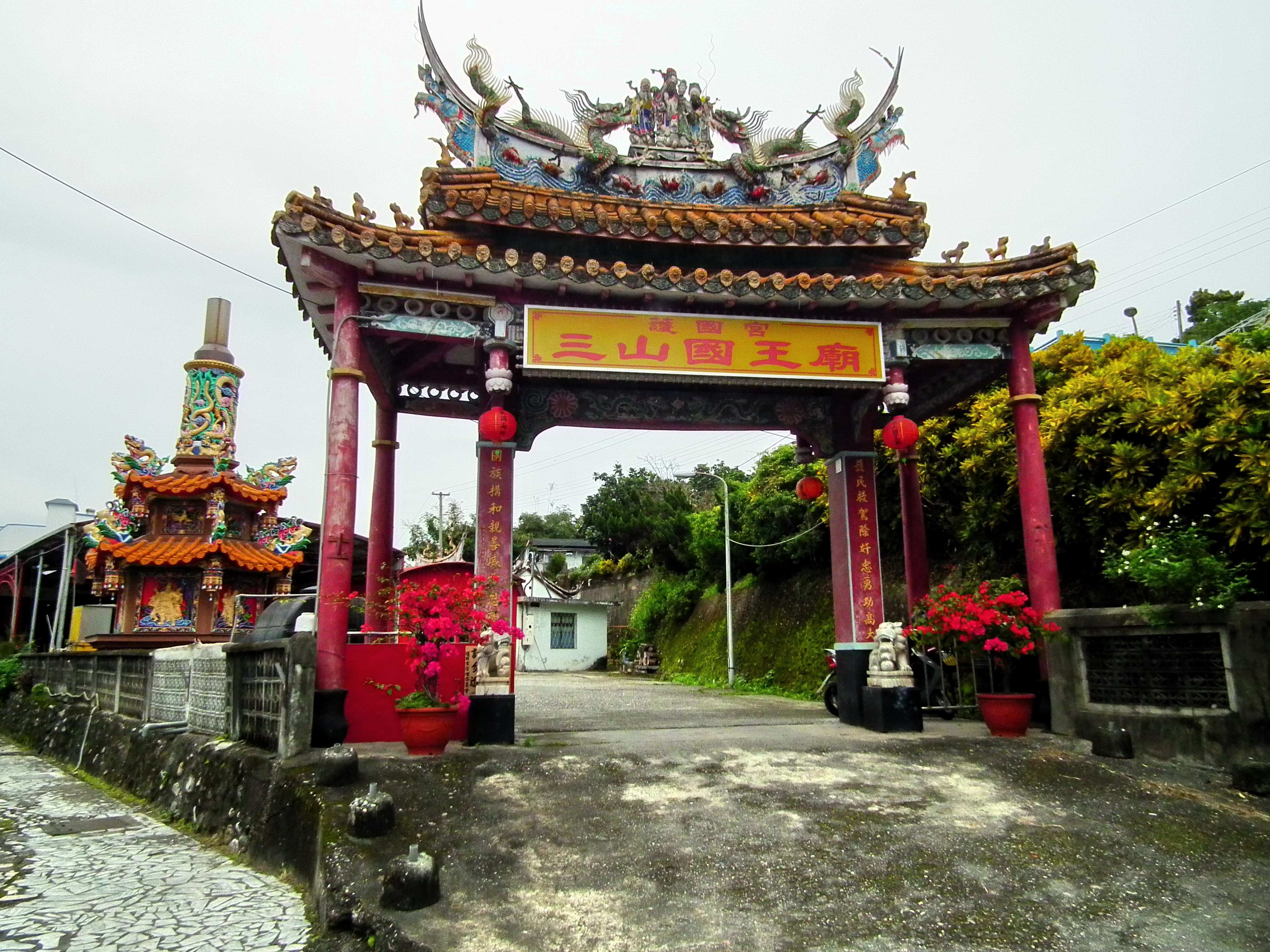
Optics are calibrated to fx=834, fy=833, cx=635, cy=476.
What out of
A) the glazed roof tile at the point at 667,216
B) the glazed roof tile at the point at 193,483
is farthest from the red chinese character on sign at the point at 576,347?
the glazed roof tile at the point at 193,483

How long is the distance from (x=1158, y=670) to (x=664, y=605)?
820 inches

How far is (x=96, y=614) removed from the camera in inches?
656

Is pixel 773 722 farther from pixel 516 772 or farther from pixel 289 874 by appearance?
pixel 289 874

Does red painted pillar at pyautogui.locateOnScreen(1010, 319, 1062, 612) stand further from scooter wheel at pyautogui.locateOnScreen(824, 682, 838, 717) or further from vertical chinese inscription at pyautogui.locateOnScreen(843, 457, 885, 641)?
scooter wheel at pyautogui.locateOnScreen(824, 682, 838, 717)

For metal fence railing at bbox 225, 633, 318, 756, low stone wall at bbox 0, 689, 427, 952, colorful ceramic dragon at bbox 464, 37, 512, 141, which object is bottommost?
low stone wall at bbox 0, 689, 427, 952

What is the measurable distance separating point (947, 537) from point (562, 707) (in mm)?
6745

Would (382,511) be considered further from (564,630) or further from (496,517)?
(564,630)

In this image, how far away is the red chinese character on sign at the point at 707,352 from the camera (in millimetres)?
8227

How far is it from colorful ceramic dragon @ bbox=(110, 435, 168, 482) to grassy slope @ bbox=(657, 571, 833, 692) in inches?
515

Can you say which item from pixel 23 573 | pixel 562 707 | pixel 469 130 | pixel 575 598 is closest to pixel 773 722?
pixel 562 707

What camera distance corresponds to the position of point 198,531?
16.1 metres

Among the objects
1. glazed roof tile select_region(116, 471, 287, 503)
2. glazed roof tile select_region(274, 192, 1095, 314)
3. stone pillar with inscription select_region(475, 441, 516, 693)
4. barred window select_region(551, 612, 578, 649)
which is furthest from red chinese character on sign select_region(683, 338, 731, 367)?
barred window select_region(551, 612, 578, 649)

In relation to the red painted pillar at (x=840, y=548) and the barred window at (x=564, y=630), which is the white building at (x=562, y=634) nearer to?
the barred window at (x=564, y=630)

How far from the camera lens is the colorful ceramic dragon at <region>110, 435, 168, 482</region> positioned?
620 inches
